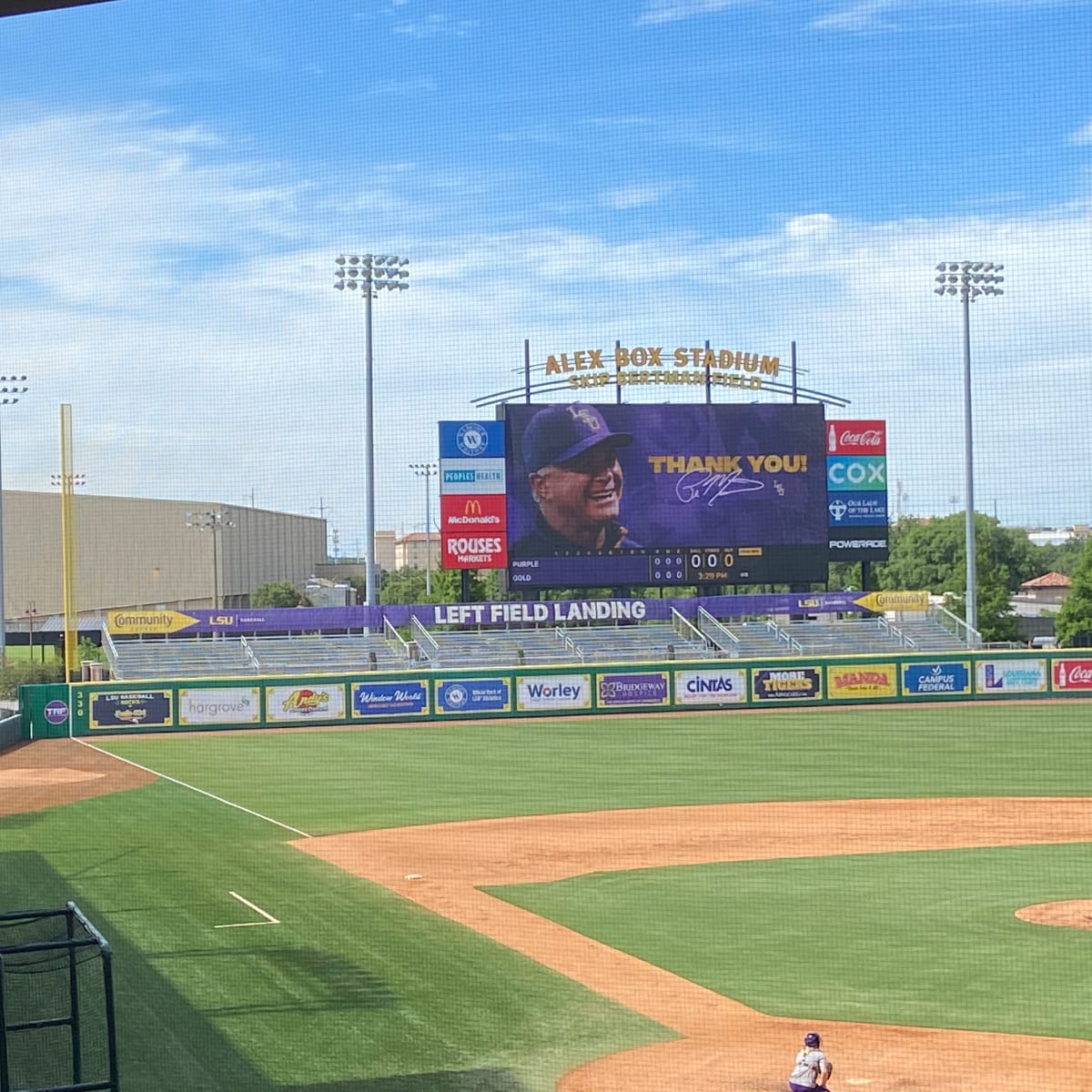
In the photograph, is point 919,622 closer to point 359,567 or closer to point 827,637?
point 827,637

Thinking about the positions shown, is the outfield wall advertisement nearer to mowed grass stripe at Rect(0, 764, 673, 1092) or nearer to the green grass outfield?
the green grass outfield

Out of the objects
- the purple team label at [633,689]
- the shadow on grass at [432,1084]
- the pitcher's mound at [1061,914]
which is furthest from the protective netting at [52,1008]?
the purple team label at [633,689]

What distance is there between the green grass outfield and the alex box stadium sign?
999 cm

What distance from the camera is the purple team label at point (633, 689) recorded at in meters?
31.2

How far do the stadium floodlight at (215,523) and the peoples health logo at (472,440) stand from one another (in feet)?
29.0

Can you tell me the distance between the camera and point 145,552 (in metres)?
46.2

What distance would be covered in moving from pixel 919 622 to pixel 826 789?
19203 millimetres

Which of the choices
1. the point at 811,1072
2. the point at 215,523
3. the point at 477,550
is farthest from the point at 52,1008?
the point at 215,523

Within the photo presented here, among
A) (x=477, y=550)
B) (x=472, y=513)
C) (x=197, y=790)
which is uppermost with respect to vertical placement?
(x=472, y=513)

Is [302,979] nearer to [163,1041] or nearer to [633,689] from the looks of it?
[163,1041]

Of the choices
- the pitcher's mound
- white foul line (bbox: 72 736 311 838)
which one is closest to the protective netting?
white foul line (bbox: 72 736 311 838)

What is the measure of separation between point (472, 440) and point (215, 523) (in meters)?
9.59

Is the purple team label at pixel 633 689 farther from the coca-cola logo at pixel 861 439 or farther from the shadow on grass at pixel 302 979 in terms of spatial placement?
the shadow on grass at pixel 302 979

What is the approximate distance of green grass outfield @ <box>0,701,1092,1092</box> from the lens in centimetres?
914
